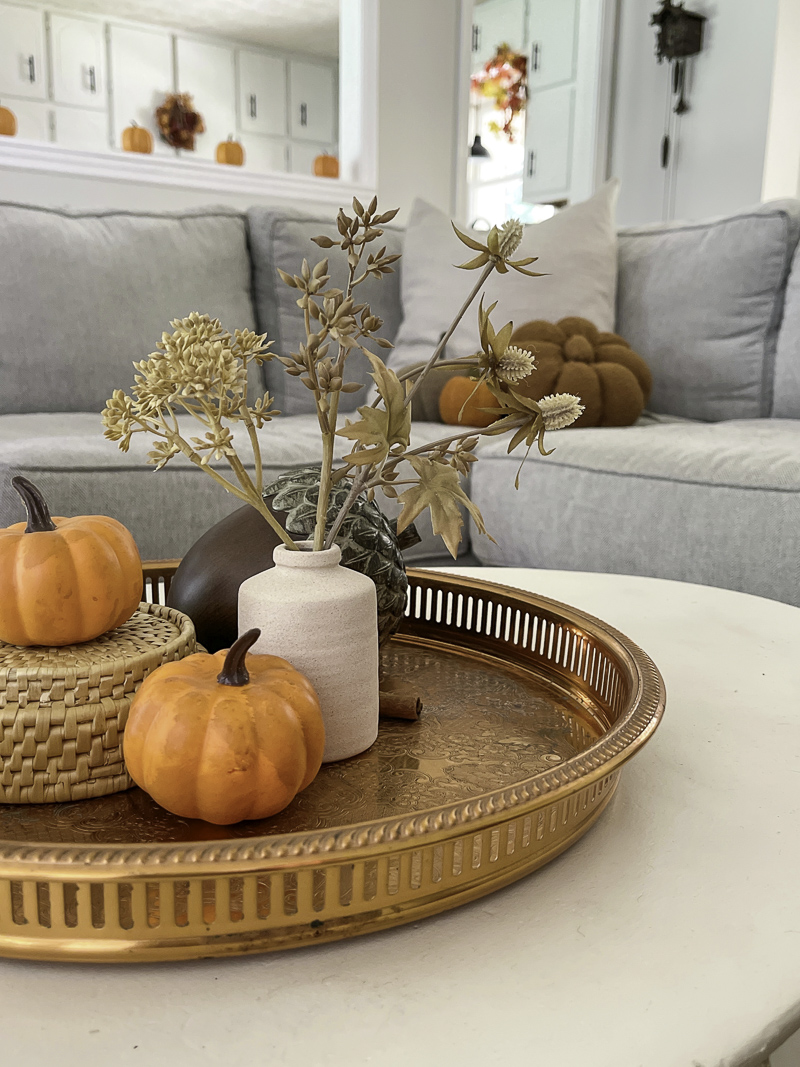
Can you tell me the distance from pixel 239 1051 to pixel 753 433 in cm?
176

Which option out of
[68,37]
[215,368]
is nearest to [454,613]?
Result: [215,368]

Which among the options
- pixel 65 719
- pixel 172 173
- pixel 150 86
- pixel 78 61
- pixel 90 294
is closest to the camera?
pixel 65 719

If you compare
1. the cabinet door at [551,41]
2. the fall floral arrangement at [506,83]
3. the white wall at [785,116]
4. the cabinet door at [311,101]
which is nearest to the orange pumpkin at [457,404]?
the white wall at [785,116]

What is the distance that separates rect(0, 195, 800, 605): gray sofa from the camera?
148 cm

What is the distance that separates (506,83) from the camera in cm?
583

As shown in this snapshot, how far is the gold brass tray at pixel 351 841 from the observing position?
37 centimetres

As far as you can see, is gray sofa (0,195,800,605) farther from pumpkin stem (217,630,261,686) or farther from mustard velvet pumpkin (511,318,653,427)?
pumpkin stem (217,630,261,686)

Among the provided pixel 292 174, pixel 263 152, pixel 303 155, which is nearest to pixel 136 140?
pixel 292 174

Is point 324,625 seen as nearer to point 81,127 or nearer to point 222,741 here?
point 222,741

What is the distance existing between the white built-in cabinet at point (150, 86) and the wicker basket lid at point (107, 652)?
576cm

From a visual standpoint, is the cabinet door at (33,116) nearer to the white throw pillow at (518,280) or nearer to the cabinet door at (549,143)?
the cabinet door at (549,143)

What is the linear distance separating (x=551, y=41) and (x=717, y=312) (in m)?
4.16

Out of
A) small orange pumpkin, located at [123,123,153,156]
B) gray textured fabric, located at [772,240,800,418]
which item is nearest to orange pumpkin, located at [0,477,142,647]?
gray textured fabric, located at [772,240,800,418]

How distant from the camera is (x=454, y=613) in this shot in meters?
0.86
